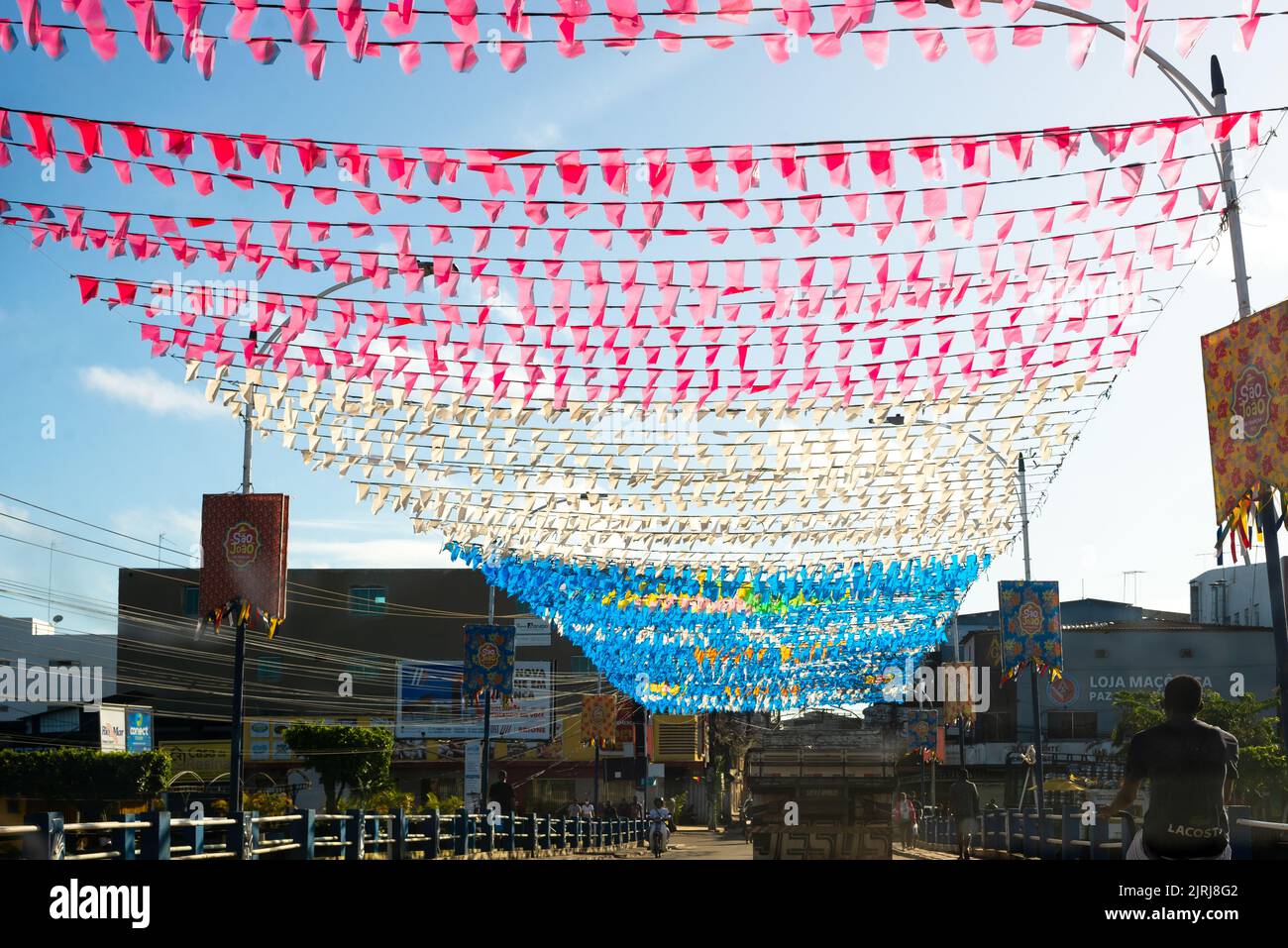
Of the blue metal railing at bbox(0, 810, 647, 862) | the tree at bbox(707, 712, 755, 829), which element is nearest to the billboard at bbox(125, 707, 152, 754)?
the blue metal railing at bbox(0, 810, 647, 862)

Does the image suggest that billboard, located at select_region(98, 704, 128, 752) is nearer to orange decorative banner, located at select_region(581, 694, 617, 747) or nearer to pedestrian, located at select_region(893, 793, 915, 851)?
orange decorative banner, located at select_region(581, 694, 617, 747)

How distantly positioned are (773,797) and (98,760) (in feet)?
112

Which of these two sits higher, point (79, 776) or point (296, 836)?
point (296, 836)

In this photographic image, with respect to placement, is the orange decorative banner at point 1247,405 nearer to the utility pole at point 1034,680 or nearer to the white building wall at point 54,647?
the utility pole at point 1034,680

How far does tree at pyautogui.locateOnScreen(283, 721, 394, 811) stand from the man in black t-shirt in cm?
4434

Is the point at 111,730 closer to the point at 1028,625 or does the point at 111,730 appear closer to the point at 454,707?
the point at 454,707

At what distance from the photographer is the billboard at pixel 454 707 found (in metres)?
67.8

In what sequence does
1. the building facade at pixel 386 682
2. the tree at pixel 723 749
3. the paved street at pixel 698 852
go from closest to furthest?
the paved street at pixel 698 852 < the building facade at pixel 386 682 < the tree at pixel 723 749

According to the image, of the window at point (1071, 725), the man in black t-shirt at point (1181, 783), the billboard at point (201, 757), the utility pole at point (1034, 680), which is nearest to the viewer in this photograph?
the man in black t-shirt at point (1181, 783)

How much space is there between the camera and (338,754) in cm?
5131

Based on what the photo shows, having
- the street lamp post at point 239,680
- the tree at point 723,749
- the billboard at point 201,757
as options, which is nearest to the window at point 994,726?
the tree at point 723,749

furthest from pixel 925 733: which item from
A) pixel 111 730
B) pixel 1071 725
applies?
pixel 111 730

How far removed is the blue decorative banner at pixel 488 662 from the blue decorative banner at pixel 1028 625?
1162 centimetres

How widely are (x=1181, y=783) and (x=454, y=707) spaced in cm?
6145
